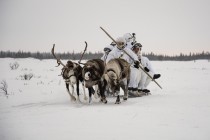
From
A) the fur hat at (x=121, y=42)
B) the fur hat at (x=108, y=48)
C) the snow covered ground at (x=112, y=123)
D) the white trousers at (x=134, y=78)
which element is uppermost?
the fur hat at (x=121, y=42)

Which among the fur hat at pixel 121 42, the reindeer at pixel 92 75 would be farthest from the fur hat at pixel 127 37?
the reindeer at pixel 92 75

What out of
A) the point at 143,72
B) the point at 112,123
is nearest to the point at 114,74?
the point at 112,123

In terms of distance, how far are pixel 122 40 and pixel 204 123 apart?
17.6 ft

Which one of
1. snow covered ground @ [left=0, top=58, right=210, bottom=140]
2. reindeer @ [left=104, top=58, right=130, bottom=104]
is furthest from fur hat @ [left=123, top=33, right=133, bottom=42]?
snow covered ground @ [left=0, top=58, right=210, bottom=140]

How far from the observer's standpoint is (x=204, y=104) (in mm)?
8117

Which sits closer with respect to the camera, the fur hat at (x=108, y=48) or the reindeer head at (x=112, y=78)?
the reindeer head at (x=112, y=78)

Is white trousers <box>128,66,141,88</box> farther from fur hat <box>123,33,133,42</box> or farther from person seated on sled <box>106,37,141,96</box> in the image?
fur hat <box>123,33,133,42</box>

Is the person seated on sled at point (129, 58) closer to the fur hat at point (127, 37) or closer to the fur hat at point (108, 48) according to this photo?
the fur hat at point (127, 37)

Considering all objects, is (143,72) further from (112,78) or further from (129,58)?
(112,78)

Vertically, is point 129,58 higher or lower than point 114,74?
higher

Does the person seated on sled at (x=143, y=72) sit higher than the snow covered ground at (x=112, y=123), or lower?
higher

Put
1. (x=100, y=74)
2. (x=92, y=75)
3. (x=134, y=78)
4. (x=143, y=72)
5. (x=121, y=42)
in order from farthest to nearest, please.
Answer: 1. (x=143, y=72)
2. (x=134, y=78)
3. (x=121, y=42)
4. (x=100, y=74)
5. (x=92, y=75)

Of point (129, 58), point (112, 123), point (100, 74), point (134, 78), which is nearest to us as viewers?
point (112, 123)

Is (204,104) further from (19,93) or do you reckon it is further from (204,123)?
(19,93)
